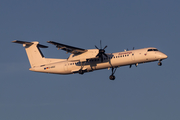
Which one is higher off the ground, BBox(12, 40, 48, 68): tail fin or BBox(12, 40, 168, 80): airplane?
BBox(12, 40, 48, 68): tail fin

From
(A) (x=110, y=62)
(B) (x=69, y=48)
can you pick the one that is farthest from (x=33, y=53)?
(A) (x=110, y=62)

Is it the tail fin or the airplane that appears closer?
the airplane

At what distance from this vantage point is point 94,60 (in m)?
34.2

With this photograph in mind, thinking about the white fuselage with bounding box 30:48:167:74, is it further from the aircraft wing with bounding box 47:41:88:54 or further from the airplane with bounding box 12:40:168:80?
the aircraft wing with bounding box 47:41:88:54

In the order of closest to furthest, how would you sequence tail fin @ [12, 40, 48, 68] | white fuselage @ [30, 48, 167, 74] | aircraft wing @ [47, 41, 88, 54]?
1. aircraft wing @ [47, 41, 88, 54]
2. white fuselage @ [30, 48, 167, 74]
3. tail fin @ [12, 40, 48, 68]

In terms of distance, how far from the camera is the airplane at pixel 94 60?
108 feet

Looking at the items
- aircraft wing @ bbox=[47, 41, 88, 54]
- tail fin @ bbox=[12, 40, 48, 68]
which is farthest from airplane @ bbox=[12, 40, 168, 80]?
tail fin @ bbox=[12, 40, 48, 68]

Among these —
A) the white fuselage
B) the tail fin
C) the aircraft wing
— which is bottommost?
the white fuselage

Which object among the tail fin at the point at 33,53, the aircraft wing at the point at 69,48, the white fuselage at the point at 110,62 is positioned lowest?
the white fuselage at the point at 110,62

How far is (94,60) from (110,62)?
1.94 meters

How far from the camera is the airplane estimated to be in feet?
108

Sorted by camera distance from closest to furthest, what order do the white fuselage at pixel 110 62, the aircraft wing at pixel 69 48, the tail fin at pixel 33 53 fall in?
the aircraft wing at pixel 69 48
the white fuselage at pixel 110 62
the tail fin at pixel 33 53

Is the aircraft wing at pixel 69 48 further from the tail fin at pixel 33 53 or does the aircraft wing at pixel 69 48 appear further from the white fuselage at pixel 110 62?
the tail fin at pixel 33 53

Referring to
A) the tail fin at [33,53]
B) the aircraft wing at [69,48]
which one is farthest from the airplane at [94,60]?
the tail fin at [33,53]
